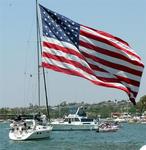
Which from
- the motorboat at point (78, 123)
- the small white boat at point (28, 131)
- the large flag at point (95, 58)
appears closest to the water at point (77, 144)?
the small white boat at point (28, 131)

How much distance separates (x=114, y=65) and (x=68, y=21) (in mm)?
2903

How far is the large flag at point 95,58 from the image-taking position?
25281mm

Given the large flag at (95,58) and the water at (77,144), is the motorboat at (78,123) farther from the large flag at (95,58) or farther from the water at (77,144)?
the large flag at (95,58)

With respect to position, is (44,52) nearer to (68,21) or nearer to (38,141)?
(68,21)

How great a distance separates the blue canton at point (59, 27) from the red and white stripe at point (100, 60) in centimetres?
30

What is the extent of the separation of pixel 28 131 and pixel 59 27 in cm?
3629

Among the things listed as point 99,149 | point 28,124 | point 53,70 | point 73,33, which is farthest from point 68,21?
point 28,124

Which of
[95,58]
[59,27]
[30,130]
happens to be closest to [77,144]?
[30,130]

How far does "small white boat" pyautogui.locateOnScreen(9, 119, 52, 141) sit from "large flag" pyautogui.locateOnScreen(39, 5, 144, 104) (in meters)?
→ 36.1

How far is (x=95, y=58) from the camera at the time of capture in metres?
25.6

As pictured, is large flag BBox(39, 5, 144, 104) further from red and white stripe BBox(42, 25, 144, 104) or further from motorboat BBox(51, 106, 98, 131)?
motorboat BBox(51, 106, 98, 131)

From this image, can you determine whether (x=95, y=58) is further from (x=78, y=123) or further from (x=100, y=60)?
(x=78, y=123)

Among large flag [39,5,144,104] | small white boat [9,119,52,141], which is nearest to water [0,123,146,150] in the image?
small white boat [9,119,52,141]

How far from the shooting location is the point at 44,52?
86.0 ft
